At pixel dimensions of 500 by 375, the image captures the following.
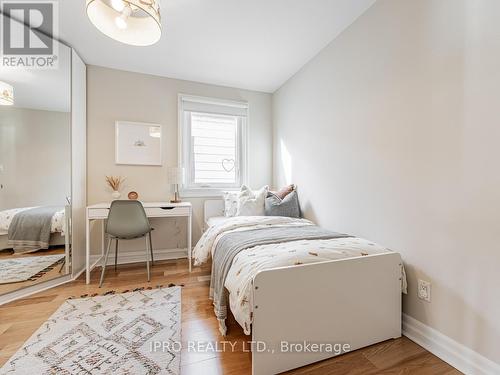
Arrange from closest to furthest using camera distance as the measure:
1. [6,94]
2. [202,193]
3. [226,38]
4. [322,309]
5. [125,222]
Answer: [322,309] < [6,94] < [226,38] < [125,222] < [202,193]

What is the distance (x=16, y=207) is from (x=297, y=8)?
9.50ft

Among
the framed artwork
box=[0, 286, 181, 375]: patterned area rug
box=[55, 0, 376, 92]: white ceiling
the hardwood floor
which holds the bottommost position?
the hardwood floor

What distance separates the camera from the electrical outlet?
4.68ft

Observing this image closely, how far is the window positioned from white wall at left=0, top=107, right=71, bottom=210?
50.4 inches

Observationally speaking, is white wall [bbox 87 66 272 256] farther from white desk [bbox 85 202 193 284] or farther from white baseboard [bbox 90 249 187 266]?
white desk [bbox 85 202 193 284]

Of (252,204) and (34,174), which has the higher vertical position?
(34,174)

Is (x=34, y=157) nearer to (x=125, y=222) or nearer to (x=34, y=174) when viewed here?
(x=34, y=174)

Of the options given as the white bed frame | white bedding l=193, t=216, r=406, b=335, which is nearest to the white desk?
white bedding l=193, t=216, r=406, b=335

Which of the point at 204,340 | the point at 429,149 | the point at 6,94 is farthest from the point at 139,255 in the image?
the point at 429,149

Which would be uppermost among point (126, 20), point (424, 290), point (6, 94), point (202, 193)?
point (126, 20)

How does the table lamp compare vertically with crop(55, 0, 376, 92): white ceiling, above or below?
below

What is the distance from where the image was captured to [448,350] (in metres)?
1.31

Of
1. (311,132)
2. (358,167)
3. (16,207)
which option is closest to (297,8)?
(311,132)

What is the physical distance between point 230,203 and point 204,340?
5.57 ft
